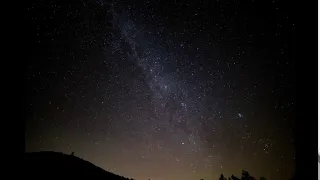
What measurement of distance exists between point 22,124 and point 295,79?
284 cm

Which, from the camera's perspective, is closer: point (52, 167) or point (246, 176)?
point (52, 167)

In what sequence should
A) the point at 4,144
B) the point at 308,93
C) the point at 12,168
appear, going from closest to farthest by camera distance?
the point at 4,144, the point at 12,168, the point at 308,93

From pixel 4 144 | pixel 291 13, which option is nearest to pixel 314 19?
pixel 291 13

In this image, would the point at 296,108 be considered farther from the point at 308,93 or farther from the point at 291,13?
the point at 291,13

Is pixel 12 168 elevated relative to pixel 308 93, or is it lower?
lower

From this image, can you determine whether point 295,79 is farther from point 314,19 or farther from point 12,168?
point 12,168

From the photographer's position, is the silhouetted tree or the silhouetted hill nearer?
the silhouetted hill

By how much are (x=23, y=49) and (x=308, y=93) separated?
117 inches

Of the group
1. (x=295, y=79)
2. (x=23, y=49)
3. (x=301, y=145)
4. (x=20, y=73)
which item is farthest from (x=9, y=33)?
(x=301, y=145)

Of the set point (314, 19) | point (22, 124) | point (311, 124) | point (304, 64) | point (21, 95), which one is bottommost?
point (22, 124)

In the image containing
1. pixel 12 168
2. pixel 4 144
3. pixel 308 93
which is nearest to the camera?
pixel 4 144

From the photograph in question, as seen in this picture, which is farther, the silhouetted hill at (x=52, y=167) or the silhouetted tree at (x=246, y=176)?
the silhouetted tree at (x=246, y=176)

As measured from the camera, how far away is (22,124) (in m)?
2.11

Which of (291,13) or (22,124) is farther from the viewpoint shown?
(291,13)
